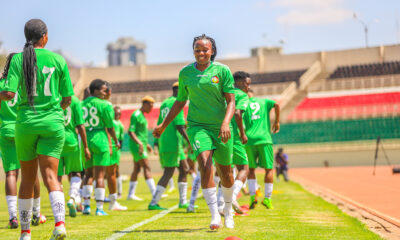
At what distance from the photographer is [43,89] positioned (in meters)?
5.29

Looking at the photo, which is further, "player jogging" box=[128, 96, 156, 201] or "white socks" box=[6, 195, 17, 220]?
"player jogging" box=[128, 96, 156, 201]

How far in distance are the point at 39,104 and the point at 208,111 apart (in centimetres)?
195

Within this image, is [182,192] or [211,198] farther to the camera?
[182,192]

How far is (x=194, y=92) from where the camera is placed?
6574 millimetres

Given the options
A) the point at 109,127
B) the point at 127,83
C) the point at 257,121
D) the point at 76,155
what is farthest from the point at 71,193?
the point at 127,83

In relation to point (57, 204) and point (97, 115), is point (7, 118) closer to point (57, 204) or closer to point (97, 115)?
point (97, 115)

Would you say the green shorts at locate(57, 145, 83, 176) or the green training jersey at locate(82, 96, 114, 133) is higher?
the green training jersey at locate(82, 96, 114, 133)

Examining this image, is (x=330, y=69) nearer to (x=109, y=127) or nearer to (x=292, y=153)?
(x=292, y=153)

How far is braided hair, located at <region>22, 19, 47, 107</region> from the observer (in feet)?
17.1

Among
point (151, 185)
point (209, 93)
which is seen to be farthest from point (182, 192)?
point (209, 93)

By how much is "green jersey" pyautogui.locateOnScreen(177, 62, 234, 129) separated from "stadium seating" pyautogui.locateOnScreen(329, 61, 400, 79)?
136ft

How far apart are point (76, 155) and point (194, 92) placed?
333 cm

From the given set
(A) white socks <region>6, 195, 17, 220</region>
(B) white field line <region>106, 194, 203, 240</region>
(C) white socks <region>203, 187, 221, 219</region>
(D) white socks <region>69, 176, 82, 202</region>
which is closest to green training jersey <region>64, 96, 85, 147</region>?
(D) white socks <region>69, 176, 82, 202</region>

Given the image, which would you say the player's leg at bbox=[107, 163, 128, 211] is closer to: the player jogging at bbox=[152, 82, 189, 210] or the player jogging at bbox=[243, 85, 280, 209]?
the player jogging at bbox=[152, 82, 189, 210]
